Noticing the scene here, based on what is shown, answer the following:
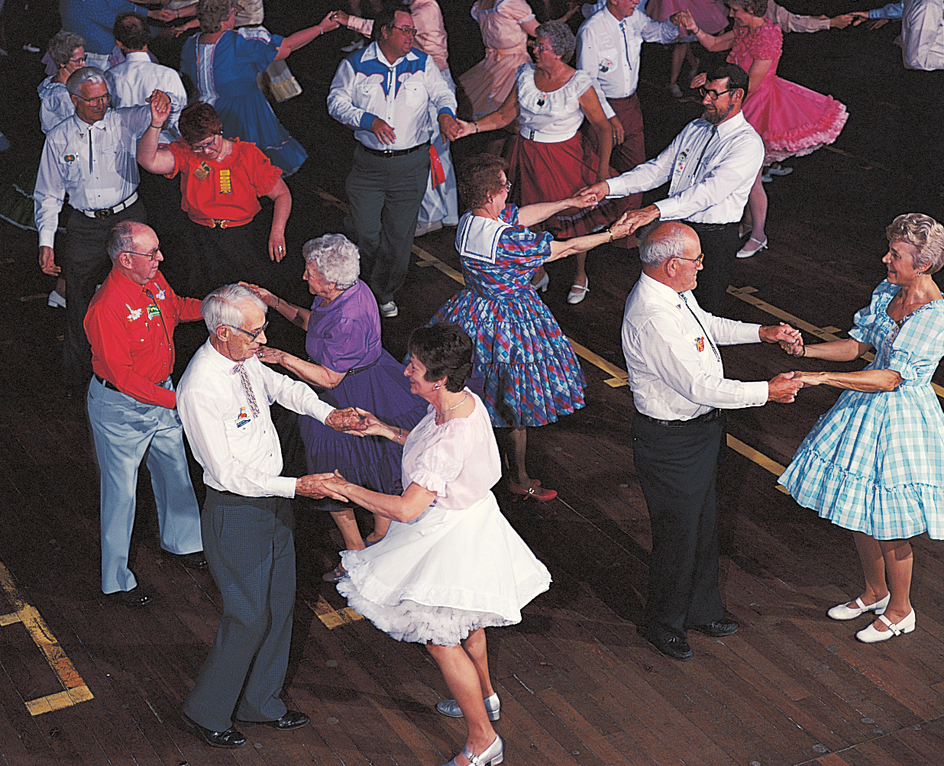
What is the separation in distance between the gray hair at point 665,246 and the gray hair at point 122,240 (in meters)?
1.99

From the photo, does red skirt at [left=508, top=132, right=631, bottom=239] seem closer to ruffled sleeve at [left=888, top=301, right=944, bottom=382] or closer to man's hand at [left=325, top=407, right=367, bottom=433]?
ruffled sleeve at [left=888, top=301, right=944, bottom=382]

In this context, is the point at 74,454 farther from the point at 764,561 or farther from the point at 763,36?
the point at 763,36

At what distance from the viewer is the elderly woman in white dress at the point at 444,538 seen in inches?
146

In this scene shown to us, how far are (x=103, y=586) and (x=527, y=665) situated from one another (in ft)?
6.26

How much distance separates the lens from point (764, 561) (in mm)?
5285

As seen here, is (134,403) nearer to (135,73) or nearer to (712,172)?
(712,172)

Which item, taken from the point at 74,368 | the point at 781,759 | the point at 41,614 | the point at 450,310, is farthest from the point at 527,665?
the point at 74,368

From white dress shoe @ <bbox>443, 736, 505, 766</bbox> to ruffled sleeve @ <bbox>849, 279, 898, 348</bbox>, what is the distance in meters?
2.15

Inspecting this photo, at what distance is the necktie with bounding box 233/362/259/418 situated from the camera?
→ 391 cm

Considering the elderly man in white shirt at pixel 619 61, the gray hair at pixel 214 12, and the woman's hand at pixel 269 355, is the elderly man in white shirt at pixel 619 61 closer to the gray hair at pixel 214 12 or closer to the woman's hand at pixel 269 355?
the gray hair at pixel 214 12

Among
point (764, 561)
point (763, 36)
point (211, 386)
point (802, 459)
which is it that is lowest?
point (764, 561)

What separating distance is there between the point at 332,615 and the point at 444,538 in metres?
1.41

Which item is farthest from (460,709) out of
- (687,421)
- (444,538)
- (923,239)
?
(923,239)

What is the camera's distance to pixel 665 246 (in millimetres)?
4160
